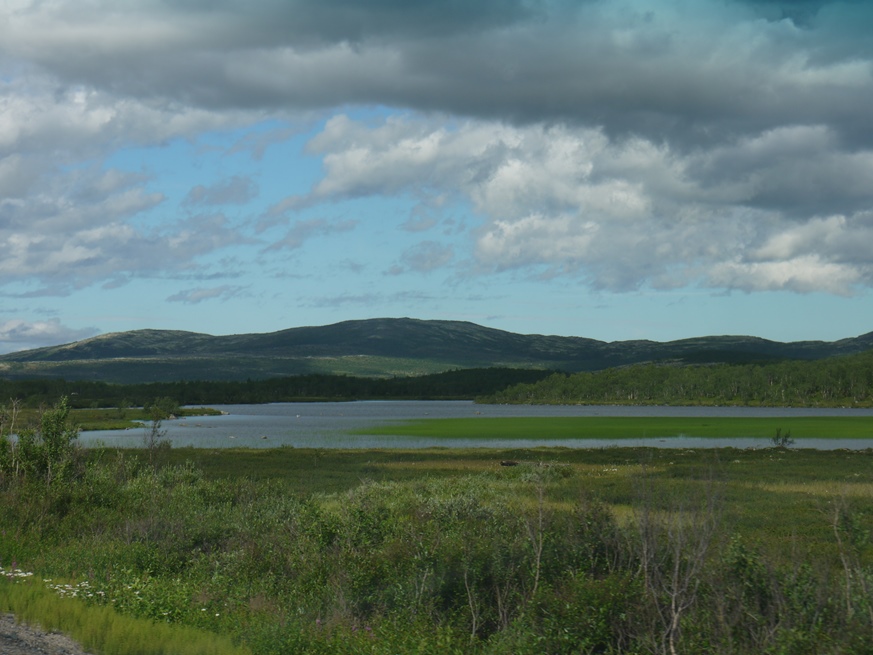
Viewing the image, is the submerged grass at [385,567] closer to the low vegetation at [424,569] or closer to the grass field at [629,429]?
the low vegetation at [424,569]

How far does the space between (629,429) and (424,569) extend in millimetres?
86418

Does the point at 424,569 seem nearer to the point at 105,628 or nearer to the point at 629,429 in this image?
the point at 105,628

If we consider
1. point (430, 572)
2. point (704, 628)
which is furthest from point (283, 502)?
point (704, 628)

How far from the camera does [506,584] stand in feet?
48.7

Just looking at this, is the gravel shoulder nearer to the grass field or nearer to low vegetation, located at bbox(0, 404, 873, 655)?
low vegetation, located at bbox(0, 404, 873, 655)

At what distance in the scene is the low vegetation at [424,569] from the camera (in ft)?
40.3

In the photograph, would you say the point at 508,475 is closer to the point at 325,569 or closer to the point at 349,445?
the point at 325,569

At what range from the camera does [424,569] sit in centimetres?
1627

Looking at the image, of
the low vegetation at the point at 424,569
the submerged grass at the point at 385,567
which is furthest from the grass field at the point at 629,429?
the low vegetation at the point at 424,569

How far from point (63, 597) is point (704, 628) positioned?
1014cm

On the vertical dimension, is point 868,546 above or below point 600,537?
below

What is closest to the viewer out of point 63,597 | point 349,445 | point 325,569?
point 63,597

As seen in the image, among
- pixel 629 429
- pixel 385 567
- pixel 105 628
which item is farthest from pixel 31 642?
pixel 629 429

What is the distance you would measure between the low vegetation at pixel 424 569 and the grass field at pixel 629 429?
59.4m
